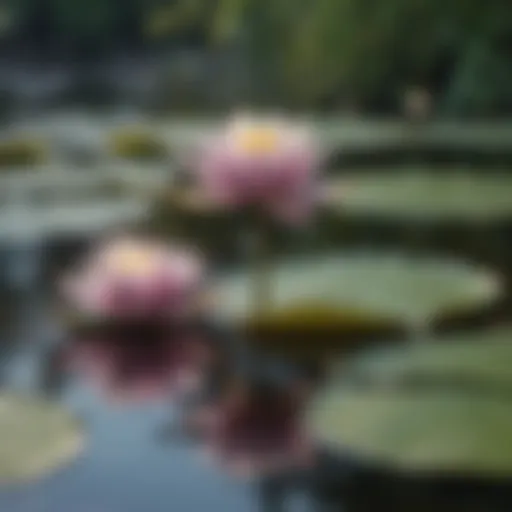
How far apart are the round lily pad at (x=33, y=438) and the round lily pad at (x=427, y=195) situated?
24.1 inches

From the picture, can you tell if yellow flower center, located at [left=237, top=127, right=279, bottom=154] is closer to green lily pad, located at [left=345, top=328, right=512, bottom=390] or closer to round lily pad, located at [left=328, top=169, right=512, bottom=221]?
green lily pad, located at [left=345, top=328, right=512, bottom=390]

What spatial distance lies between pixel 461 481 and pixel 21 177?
0.96 metres

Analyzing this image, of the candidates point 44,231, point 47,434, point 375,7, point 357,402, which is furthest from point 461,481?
point 375,7

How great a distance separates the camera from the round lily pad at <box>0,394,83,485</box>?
0.54 m

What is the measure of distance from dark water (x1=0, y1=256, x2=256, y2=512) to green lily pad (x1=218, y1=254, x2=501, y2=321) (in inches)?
6.2

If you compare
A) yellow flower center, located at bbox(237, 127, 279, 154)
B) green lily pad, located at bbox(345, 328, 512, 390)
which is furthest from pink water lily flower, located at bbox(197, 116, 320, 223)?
green lily pad, located at bbox(345, 328, 512, 390)

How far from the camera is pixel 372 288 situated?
82 cm

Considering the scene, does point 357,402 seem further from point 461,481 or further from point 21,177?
point 21,177

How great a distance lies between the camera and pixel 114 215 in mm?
1137

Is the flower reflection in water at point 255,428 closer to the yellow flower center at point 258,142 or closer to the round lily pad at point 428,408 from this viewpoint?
the round lily pad at point 428,408

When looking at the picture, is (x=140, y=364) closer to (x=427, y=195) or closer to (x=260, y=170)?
(x=260, y=170)

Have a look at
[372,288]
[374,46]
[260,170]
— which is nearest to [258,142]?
[260,170]

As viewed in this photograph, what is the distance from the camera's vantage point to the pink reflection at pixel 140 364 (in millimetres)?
655

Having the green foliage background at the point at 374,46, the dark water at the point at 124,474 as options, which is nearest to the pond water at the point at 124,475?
the dark water at the point at 124,474
